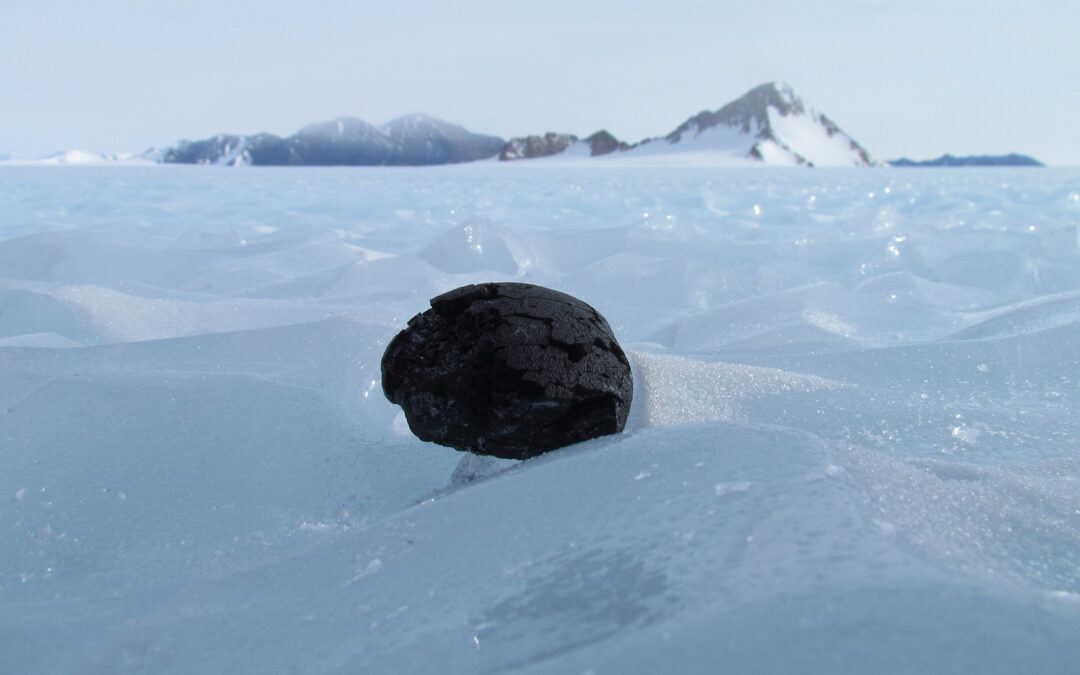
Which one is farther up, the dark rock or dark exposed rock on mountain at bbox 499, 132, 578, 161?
dark exposed rock on mountain at bbox 499, 132, 578, 161

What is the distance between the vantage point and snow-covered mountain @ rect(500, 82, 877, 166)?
249 feet

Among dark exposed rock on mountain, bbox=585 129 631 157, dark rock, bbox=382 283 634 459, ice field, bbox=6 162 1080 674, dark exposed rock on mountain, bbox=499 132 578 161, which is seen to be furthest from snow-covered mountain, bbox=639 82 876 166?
dark rock, bbox=382 283 634 459

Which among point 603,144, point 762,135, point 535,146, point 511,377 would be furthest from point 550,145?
point 511,377

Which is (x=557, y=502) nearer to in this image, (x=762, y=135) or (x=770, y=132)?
(x=762, y=135)

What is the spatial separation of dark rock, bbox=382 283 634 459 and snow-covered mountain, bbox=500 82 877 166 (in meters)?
73.0

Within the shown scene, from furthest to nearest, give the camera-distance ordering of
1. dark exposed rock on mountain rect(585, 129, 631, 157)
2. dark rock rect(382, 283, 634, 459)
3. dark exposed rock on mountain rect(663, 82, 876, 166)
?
dark exposed rock on mountain rect(585, 129, 631, 157) < dark exposed rock on mountain rect(663, 82, 876, 166) < dark rock rect(382, 283, 634, 459)

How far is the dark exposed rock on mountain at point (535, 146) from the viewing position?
83069mm

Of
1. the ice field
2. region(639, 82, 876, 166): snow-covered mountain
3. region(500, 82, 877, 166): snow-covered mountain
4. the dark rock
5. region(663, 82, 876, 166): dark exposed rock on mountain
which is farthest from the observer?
region(663, 82, 876, 166): dark exposed rock on mountain

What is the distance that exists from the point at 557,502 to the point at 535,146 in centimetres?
8771

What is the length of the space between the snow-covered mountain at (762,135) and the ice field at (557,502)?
72326mm

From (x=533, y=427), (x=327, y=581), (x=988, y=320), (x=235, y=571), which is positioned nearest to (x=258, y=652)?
(x=327, y=581)

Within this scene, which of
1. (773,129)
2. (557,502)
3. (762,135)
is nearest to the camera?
(557,502)

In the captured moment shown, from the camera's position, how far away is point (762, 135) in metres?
77.9

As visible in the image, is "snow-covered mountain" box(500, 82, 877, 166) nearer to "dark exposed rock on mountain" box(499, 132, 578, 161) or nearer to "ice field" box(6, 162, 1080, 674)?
"dark exposed rock on mountain" box(499, 132, 578, 161)
